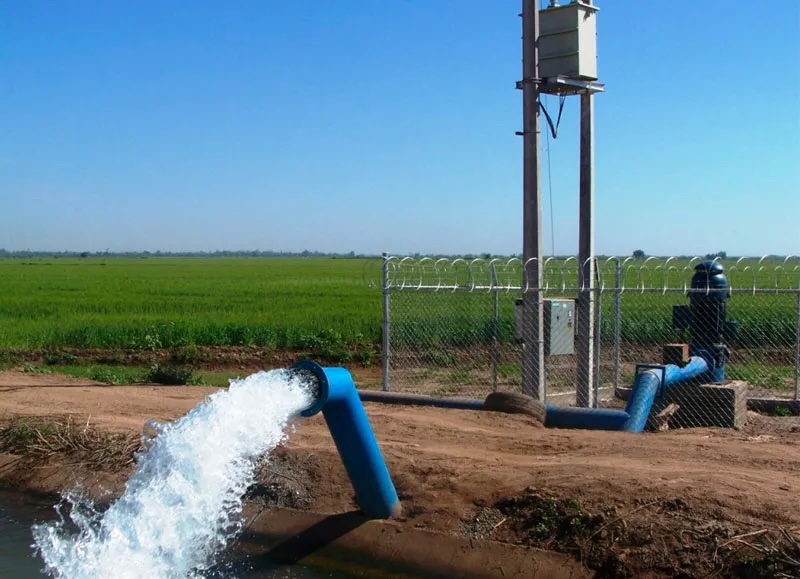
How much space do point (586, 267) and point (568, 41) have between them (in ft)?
8.52

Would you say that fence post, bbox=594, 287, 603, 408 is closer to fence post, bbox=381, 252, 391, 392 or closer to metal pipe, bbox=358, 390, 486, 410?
metal pipe, bbox=358, 390, 486, 410

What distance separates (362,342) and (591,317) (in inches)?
329

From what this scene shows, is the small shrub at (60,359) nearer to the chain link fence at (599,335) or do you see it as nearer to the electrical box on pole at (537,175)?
the chain link fence at (599,335)

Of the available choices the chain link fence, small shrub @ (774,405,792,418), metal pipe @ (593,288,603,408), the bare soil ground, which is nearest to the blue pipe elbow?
the chain link fence

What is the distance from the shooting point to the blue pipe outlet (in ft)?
21.3

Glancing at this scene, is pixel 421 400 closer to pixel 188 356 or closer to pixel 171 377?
pixel 171 377

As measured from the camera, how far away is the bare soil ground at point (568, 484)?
6031mm

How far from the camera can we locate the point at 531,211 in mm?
11172

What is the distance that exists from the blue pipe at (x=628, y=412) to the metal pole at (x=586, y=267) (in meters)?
0.90

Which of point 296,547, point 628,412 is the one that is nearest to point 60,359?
point 628,412

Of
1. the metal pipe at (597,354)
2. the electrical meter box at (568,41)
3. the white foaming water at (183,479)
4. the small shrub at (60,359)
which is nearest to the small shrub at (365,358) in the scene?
the small shrub at (60,359)

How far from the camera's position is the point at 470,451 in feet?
27.7

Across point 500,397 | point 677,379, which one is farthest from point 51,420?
point 677,379

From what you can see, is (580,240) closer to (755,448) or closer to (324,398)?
(755,448)
